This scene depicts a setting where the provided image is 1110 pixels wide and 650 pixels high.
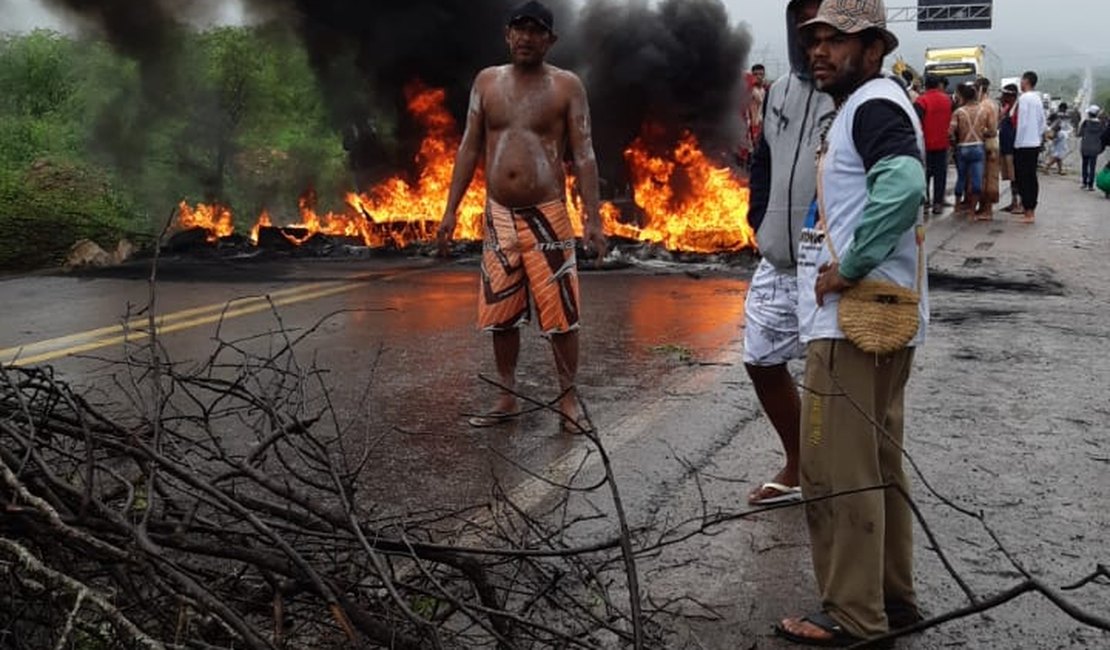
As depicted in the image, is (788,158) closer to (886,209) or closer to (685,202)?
(886,209)

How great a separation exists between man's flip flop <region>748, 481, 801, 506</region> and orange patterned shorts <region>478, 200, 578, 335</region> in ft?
4.71

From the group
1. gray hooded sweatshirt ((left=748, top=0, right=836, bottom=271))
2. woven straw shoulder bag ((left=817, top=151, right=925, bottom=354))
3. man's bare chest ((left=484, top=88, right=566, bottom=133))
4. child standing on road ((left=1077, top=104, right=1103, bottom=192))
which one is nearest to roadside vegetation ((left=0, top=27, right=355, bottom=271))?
man's bare chest ((left=484, top=88, right=566, bottom=133))

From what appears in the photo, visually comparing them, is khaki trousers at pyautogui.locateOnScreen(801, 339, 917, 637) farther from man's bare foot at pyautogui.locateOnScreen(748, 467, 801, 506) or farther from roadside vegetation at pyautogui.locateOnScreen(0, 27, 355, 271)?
roadside vegetation at pyautogui.locateOnScreen(0, 27, 355, 271)

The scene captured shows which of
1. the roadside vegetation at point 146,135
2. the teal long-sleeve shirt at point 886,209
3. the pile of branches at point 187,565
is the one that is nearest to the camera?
the pile of branches at point 187,565

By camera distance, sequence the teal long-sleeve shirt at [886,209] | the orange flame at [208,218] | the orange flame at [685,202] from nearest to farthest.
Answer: the teal long-sleeve shirt at [886,209] → the orange flame at [685,202] → the orange flame at [208,218]

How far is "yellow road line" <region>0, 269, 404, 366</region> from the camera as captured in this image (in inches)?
268

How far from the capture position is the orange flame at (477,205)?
1232 cm

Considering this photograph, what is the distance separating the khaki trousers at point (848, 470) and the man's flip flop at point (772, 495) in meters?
1.00

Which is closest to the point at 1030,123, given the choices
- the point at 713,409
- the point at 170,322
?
the point at 713,409

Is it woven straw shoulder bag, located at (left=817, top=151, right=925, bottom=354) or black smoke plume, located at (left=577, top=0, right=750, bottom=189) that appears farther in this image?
black smoke plume, located at (left=577, top=0, right=750, bottom=189)

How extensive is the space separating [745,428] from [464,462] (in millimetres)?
1321

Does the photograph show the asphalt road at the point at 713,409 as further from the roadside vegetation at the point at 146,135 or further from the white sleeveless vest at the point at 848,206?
the roadside vegetation at the point at 146,135

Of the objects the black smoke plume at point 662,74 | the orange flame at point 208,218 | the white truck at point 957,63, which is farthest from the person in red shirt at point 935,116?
the white truck at point 957,63

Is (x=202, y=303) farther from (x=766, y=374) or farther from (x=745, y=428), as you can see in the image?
(x=766, y=374)
